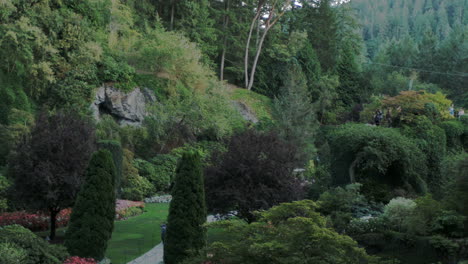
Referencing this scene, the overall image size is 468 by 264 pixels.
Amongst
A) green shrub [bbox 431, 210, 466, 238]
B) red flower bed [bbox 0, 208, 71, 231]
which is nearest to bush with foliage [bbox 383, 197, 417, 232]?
green shrub [bbox 431, 210, 466, 238]

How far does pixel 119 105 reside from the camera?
101ft

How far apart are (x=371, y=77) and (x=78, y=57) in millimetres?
30301

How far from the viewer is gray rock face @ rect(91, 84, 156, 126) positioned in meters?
30.3

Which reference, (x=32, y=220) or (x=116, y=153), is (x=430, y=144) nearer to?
(x=116, y=153)

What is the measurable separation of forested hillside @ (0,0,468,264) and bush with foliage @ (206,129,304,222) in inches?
1.9

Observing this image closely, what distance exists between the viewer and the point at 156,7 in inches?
1741

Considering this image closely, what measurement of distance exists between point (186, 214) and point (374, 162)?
34.0ft

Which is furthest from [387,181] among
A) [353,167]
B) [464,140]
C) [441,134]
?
[464,140]

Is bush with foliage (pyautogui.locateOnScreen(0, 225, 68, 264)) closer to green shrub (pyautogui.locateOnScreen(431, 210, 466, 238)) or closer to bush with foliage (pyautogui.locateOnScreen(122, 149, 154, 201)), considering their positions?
green shrub (pyautogui.locateOnScreen(431, 210, 466, 238))

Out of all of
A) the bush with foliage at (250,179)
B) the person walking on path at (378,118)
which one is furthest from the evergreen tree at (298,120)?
the bush with foliage at (250,179)

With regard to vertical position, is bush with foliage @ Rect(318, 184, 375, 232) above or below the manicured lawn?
above

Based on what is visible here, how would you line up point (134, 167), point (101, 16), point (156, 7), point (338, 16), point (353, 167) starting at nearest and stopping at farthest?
point (353, 167) < point (134, 167) < point (101, 16) < point (156, 7) < point (338, 16)

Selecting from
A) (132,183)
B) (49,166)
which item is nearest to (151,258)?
(49,166)

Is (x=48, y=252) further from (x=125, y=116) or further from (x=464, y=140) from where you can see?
(x=464, y=140)
